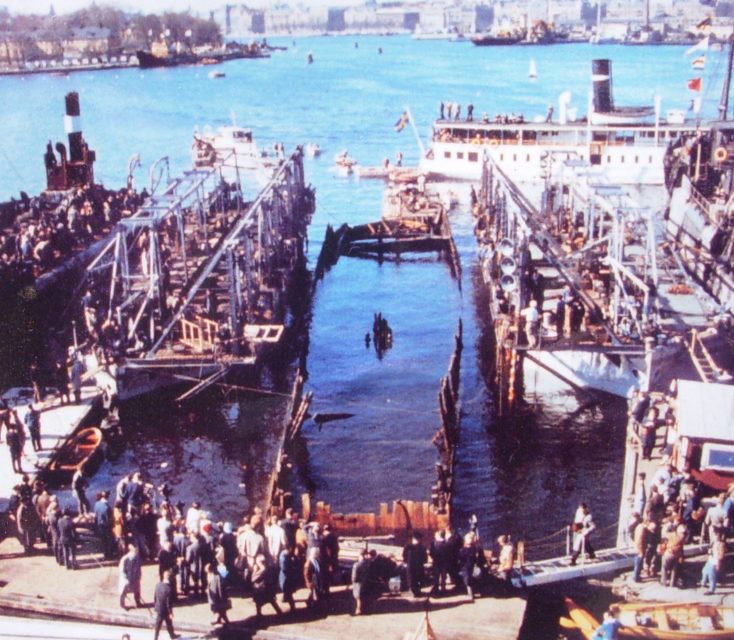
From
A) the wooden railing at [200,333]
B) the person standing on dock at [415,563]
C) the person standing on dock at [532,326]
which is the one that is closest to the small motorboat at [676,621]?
the person standing on dock at [415,563]

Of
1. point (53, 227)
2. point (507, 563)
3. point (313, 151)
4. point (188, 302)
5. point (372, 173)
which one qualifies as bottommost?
point (507, 563)

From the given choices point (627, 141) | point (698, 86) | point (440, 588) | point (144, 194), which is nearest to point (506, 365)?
point (440, 588)

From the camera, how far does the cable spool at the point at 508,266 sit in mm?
32344

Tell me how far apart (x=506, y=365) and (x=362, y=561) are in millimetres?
17206

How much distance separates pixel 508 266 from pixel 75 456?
632 inches

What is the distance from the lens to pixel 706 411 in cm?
2156

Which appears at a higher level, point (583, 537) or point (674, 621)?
point (583, 537)

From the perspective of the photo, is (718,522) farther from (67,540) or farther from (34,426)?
(34,426)

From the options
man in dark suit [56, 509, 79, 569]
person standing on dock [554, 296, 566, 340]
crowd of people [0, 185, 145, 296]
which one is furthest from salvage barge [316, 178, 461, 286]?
A: man in dark suit [56, 509, 79, 569]

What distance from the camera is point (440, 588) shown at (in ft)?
57.5

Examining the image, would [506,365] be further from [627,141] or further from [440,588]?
[627,141]

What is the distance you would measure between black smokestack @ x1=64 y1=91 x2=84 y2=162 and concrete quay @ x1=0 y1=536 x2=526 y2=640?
4509 centimetres

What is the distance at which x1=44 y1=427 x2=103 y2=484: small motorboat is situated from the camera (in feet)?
83.5

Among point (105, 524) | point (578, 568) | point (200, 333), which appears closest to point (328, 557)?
point (105, 524)
